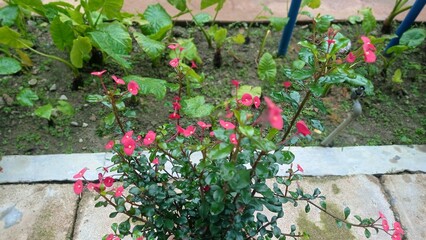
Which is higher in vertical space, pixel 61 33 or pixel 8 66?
pixel 61 33

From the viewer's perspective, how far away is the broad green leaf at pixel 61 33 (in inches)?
79.7

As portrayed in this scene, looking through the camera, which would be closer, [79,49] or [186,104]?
[186,104]

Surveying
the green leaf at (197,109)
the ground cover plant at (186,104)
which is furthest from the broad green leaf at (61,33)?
the green leaf at (197,109)

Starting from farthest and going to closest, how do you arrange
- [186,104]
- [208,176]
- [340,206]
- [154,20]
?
[154,20] < [340,206] < [186,104] < [208,176]

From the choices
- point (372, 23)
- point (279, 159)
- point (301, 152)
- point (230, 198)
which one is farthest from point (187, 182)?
point (372, 23)

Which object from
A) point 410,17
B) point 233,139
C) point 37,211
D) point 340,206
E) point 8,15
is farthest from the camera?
point 410,17

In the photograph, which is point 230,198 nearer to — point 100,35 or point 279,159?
point 279,159

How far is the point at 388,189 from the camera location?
1995mm

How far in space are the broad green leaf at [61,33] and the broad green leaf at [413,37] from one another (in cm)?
186

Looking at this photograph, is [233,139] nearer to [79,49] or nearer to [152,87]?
[152,87]

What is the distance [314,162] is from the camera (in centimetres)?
206

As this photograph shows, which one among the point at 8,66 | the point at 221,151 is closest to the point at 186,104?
the point at 221,151

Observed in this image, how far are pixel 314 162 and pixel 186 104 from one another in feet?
2.65

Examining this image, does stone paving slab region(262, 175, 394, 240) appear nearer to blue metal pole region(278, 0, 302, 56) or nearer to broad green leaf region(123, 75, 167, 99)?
broad green leaf region(123, 75, 167, 99)
